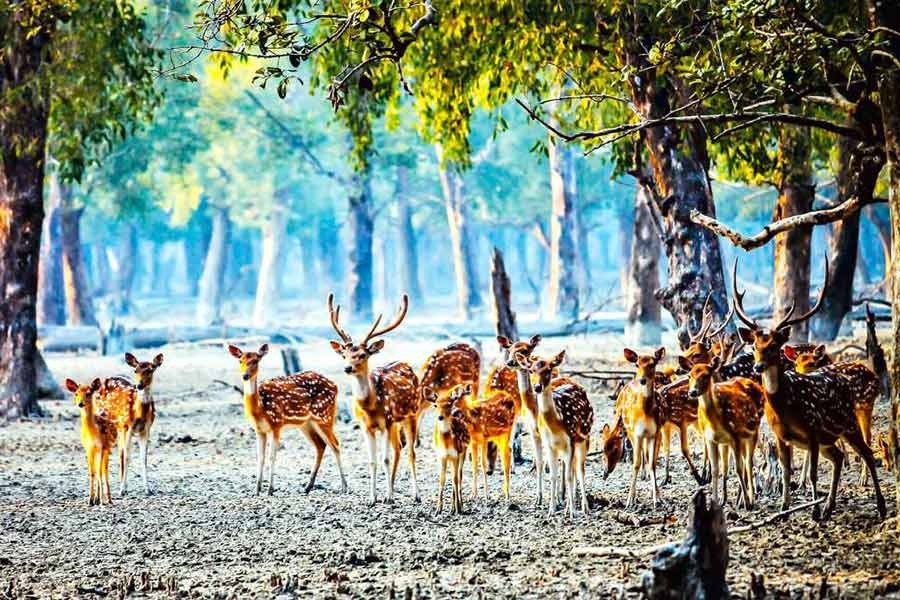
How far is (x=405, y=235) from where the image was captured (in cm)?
5181

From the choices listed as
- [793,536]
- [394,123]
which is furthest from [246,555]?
[394,123]

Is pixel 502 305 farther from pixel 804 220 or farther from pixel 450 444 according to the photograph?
pixel 804 220

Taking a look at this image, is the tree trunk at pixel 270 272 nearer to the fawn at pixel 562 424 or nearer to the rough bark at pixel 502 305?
the rough bark at pixel 502 305

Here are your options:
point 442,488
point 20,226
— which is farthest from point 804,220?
point 20,226

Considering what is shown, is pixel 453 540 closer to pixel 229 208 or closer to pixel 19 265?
pixel 19 265

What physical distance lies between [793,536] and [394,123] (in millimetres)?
8863

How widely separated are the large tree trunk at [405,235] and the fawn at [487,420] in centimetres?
4013

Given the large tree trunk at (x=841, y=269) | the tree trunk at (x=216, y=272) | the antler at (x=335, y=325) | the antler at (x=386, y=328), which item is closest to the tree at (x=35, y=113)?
the antler at (x=335, y=325)

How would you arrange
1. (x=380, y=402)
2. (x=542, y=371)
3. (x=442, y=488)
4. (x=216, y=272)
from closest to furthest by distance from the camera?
(x=542, y=371) → (x=442, y=488) → (x=380, y=402) → (x=216, y=272)

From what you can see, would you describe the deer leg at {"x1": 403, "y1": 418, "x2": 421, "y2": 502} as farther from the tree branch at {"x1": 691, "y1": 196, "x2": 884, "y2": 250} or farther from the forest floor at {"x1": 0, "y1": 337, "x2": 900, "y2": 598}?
the tree branch at {"x1": 691, "y1": 196, "x2": 884, "y2": 250}

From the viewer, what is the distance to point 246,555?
8.09m

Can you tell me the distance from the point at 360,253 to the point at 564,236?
9.34 metres

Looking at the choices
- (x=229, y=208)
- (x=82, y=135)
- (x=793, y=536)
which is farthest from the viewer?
(x=229, y=208)

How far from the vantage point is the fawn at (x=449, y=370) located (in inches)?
484
